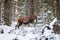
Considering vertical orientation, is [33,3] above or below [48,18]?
above

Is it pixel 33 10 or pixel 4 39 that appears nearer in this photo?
pixel 4 39

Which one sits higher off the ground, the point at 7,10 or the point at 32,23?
the point at 7,10

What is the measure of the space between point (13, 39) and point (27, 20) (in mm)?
4502

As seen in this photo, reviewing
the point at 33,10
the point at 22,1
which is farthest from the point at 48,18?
the point at 22,1

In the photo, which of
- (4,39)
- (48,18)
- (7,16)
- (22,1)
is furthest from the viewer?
(22,1)

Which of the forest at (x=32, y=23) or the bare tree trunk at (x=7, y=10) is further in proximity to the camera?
the bare tree trunk at (x=7, y=10)

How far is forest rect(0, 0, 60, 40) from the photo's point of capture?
16.2ft

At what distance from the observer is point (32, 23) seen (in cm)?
944

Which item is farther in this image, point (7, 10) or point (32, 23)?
point (7, 10)

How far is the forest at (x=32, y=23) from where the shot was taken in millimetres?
4949

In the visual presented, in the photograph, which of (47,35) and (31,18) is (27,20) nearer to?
(31,18)

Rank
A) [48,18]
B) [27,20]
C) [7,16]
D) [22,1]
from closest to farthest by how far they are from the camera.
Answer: [27,20] < [7,16] < [48,18] < [22,1]

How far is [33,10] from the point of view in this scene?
463 inches

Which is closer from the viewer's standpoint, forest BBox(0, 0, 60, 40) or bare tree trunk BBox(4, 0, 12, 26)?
forest BBox(0, 0, 60, 40)
